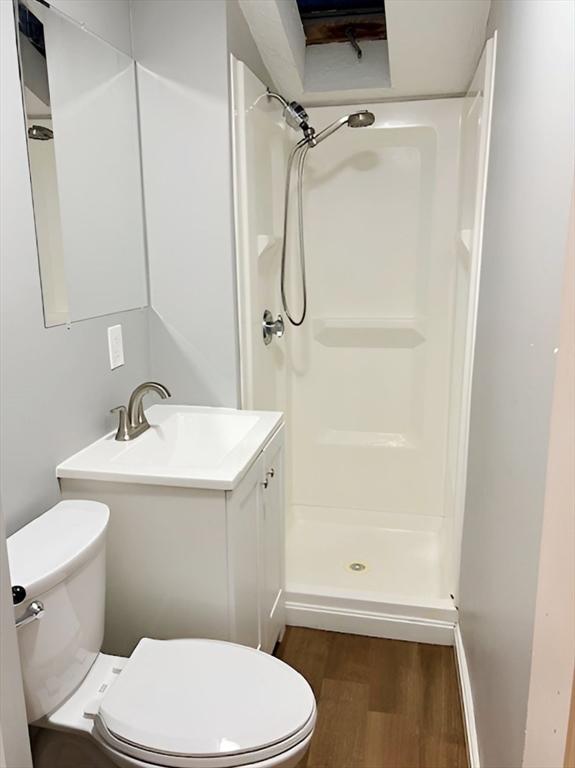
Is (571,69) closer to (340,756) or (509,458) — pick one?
(509,458)

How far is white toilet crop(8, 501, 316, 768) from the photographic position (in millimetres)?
1248

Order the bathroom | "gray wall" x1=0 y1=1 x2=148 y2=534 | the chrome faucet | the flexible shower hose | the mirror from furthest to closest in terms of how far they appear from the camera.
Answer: the flexible shower hose → the chrome faucet → the mirror → "gray wall" x1=0 y1=1 x2=148 y2=534 → the bathroom

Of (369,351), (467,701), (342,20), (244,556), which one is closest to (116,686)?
(244,556)

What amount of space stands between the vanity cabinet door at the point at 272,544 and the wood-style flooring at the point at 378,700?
0.18 meters

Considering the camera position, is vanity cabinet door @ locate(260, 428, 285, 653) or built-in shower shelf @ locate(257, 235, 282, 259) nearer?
vanity cabinet door @ locate(260, 428, 285, 653)

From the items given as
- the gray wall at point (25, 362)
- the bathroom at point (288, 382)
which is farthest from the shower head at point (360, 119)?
the gray wall at point (25, 362)

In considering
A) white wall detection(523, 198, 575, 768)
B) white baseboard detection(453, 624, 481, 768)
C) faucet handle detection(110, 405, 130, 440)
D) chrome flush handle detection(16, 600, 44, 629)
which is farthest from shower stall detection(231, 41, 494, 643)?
white wall detection(523, 198, 575, 768)

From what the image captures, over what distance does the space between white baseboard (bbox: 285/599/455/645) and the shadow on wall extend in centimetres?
85

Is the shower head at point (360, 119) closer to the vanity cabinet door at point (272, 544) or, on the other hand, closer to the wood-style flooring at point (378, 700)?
the vanity cabinet door at point (272, 544)

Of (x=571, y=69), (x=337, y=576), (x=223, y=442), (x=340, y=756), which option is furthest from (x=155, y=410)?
(x=571, y=69)

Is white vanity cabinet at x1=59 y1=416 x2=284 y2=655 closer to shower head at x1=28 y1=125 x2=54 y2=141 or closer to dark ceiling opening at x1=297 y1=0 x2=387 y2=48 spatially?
shower head at x1=28 y1=125 x2=54 y2=141

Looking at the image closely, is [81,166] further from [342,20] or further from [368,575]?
[368,575]

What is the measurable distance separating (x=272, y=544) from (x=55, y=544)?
0.85 m

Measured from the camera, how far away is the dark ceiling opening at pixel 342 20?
2.30 m
